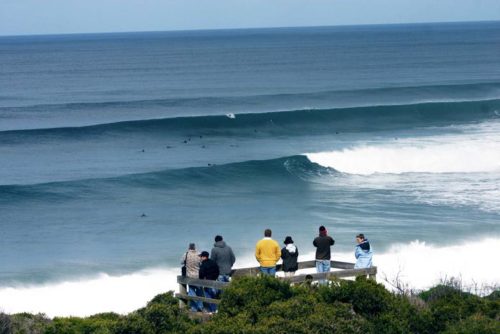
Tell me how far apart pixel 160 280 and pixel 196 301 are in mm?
7677

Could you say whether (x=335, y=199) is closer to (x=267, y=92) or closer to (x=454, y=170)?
(x=454, y=170)

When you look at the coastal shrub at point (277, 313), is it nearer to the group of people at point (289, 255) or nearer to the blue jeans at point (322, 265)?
the group of people at point (289, 255)

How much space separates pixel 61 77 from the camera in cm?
8156

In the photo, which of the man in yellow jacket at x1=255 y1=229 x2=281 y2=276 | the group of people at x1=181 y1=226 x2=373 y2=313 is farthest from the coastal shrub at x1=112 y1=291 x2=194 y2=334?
the man in yellow jacket at x1=255 y1=229 x2=281 y2=276

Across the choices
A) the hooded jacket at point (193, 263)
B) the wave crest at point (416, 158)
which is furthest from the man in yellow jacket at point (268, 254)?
the wave crest at point (416, 158)

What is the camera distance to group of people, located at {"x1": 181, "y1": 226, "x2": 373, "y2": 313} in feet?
41.6

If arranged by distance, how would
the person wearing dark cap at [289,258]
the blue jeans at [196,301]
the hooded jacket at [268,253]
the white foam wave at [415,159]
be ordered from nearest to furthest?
the blue jeans at [196,301] < the hooded jacket at [268,253] < the person wearing dark cap at [289,258] < the white foam wave at [415,159]

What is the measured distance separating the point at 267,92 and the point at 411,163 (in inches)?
1119

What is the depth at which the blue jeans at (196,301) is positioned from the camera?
1221 cm

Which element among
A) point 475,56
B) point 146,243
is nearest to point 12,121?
point 146,243

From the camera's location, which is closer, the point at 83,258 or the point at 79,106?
the point at 83,258

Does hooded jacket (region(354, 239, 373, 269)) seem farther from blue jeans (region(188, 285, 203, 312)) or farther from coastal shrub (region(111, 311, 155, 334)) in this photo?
coastal shrub (region(111, 311, 155, 334))

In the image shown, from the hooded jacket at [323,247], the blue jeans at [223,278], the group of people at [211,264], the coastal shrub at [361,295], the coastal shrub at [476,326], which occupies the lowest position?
the coastal shrub at [476,326]

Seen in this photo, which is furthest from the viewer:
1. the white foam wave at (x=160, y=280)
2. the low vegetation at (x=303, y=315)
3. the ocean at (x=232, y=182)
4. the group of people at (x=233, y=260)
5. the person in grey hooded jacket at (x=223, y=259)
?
the ocean at (x=232, y=182)
